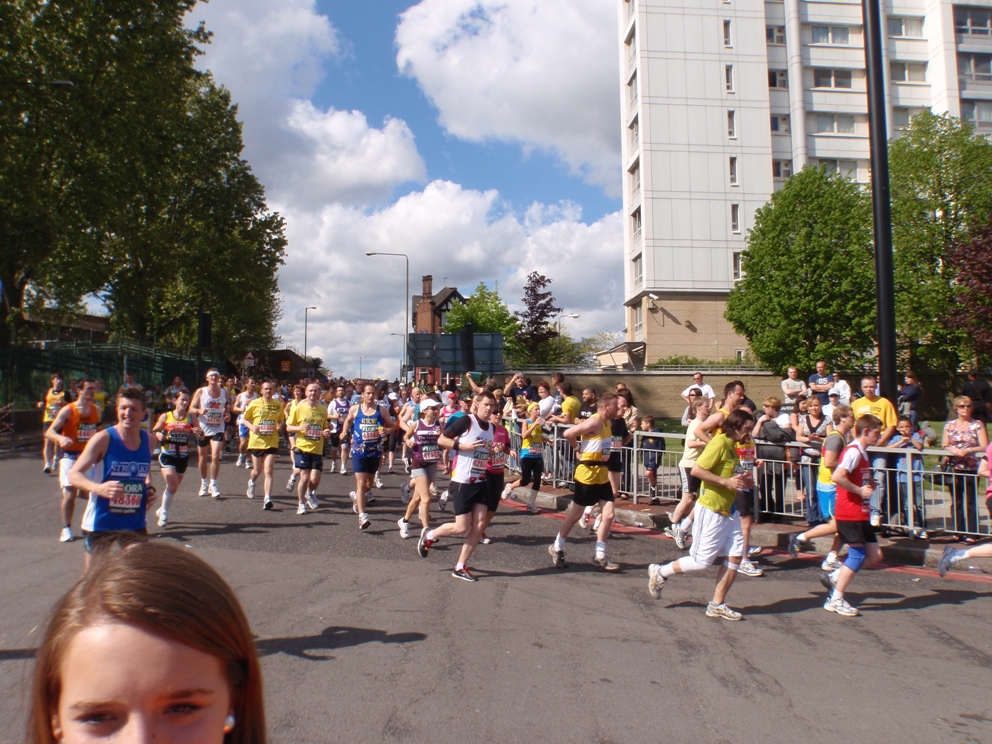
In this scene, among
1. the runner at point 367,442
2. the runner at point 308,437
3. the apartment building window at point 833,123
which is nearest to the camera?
the runner at point 367,442

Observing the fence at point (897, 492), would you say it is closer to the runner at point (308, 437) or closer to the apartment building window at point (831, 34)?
the runner at point (308, 437)

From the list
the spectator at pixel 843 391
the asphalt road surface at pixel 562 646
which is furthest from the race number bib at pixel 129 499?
the spectator at pixel 843 391

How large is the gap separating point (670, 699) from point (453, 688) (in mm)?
1300

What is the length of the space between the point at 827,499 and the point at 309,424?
22.7 feet

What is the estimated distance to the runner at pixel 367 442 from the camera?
401 inches

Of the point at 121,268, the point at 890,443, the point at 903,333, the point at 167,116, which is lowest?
the point at 890,443

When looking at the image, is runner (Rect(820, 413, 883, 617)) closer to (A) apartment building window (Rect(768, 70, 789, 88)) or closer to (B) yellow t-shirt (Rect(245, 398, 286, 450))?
(B) yellow t-shirt (Rect(245, 398, 286, 450))

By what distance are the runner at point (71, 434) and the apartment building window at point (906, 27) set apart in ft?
167

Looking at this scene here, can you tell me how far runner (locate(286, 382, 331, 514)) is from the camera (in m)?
10.9

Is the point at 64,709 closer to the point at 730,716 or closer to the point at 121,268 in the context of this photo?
the point at 730,716

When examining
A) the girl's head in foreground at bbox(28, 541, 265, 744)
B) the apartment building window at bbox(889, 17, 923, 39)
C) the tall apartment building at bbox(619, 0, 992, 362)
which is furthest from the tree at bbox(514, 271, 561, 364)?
the girl's head in foreground at bbox(28, 541, 265, 744)

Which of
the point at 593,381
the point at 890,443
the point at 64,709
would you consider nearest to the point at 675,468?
the point at 890,443

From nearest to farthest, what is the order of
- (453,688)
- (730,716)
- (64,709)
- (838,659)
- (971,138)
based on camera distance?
(64,709)
(730,716)
(453,688)
(838,659)
(971,138)

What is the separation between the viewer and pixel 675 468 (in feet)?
41.7
